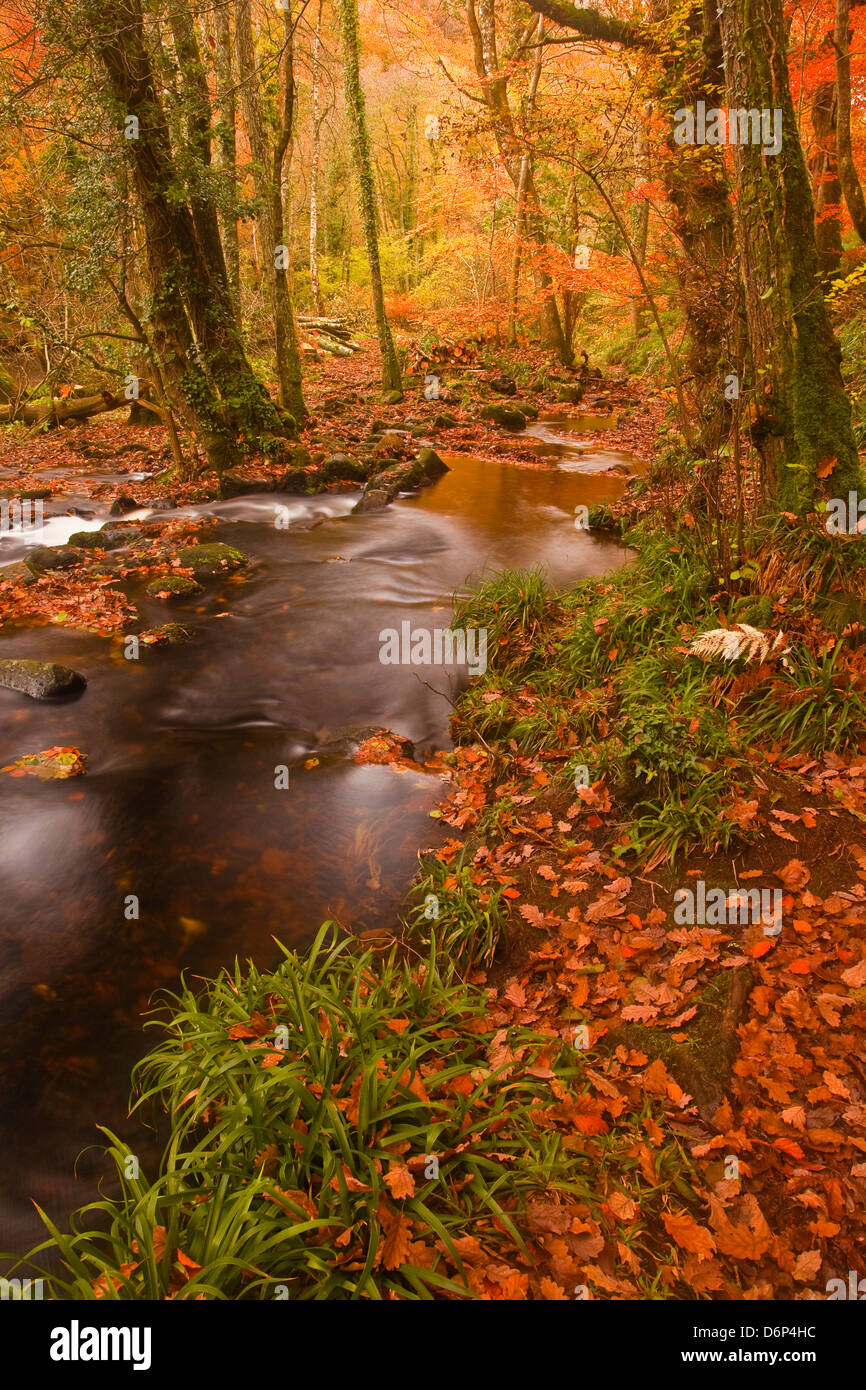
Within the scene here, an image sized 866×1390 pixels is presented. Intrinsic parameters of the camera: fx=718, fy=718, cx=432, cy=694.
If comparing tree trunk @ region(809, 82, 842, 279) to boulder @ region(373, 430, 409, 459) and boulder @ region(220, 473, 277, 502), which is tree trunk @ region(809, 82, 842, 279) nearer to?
boulder @ region(373, 430, 409, 459)

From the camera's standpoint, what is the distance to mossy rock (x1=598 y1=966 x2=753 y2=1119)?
3301 millimetres

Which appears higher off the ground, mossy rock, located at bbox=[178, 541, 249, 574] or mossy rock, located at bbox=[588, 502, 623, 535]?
mossy rock, located at bbox=[588, 502, 623, 535]

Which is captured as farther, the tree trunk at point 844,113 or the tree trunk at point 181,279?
the tree trunk at point 181,279

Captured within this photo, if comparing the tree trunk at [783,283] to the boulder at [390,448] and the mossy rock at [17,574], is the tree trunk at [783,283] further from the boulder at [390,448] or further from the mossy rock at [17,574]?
the boulder at [390,448]

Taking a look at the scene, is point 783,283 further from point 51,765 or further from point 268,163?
point 268,163

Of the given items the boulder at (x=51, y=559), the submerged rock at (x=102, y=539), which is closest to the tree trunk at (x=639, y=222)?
the submerged rock at (x=102, y=539)

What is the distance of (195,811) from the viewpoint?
19.9 feet

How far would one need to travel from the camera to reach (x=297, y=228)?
111ft

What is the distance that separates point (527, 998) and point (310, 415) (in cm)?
1703

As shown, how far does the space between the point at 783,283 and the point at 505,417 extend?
44.8ft

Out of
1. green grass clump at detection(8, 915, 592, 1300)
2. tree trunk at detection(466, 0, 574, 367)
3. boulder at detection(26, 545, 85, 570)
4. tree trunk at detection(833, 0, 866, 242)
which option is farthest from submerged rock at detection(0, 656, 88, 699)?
tree trunk at detection(466, 0, 574, 367)

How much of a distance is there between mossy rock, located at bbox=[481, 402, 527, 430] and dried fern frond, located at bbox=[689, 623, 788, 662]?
14649mm

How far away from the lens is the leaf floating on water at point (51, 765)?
6.43m

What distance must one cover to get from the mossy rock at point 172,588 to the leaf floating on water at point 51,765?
3.57 meters
